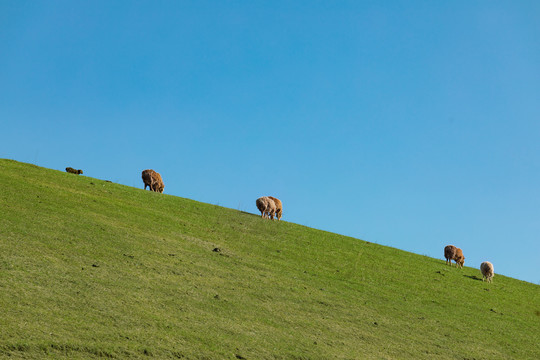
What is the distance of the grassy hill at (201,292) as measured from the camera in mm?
9852

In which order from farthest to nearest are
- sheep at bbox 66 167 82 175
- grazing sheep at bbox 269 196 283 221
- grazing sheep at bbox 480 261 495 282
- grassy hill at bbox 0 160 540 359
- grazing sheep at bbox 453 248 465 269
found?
1. grazing sheep at bbox 453 248 465 269
2. grazing sheep at bbox 269 196 283 221
3. sheep at bbox 66 167 82 175
4. grazing sheep at bbox 480 261 495 282
5. grassy hill at bbox 0 160 540 359

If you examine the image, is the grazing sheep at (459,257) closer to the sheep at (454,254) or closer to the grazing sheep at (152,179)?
the sheep at (454,254)

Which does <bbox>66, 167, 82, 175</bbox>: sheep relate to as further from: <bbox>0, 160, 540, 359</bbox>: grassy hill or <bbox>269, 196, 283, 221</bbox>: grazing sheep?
<bbox>269, 196, 283, 221</bbox>: grazing sheep

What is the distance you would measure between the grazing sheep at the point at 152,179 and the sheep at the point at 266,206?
709 cm

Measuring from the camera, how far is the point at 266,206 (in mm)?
30562

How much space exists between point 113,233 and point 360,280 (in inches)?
398

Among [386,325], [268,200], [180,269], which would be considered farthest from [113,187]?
[386,325]

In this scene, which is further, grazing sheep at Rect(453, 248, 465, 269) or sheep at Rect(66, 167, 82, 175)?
grazing sheep at Rect(453, 248, 465, 269)

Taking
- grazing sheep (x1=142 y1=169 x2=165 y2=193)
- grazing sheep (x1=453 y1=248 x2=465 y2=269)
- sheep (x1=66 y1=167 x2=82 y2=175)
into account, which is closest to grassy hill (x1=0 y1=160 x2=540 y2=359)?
sheep (x1=66 y1=167 x2=82 y2=175)

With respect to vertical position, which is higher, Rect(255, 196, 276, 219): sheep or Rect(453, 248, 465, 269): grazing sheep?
Rect(453, 248, 465, 269): grazing sheep

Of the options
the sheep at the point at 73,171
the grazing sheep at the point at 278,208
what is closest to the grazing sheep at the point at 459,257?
the grazing sheep at the point at 278,208

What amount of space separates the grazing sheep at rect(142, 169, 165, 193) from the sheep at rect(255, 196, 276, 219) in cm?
709

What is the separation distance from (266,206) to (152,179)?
318 inches

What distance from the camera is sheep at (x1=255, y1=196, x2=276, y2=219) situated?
3058cm
